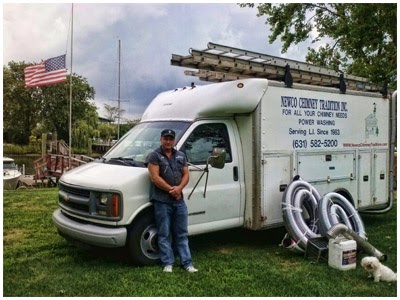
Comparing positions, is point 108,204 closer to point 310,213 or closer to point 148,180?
point 148,180

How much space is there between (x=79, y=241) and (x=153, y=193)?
1.29 meters

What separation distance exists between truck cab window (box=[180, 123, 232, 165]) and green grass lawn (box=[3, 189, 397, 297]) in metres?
1.39

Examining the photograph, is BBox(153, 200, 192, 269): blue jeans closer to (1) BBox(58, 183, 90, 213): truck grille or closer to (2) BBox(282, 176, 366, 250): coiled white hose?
(1) BBox(58, 183, 90, 213): truck grille

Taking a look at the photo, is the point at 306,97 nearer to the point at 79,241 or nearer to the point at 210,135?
the point at 210,135

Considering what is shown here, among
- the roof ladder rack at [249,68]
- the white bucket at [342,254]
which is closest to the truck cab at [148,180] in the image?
the roof ladder rack at [249,68]

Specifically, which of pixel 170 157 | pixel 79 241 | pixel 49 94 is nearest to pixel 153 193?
pixel 170 157

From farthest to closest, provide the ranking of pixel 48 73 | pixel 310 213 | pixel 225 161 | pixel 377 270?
1. pixel 48 73
2. pixel 310 213
3. pixel 225 161
4. pixel 377 270

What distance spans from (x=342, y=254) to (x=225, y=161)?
2.02m

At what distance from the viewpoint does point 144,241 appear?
564 centimetres

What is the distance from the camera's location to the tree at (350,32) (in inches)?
498

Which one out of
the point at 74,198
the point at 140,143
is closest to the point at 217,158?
the point at 140,143

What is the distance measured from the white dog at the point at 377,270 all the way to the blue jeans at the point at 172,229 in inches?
83.7

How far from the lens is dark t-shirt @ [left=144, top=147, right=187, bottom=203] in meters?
5.48

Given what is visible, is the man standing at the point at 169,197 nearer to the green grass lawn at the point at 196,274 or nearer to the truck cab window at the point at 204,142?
the green grass lawn at the point at 196,274
